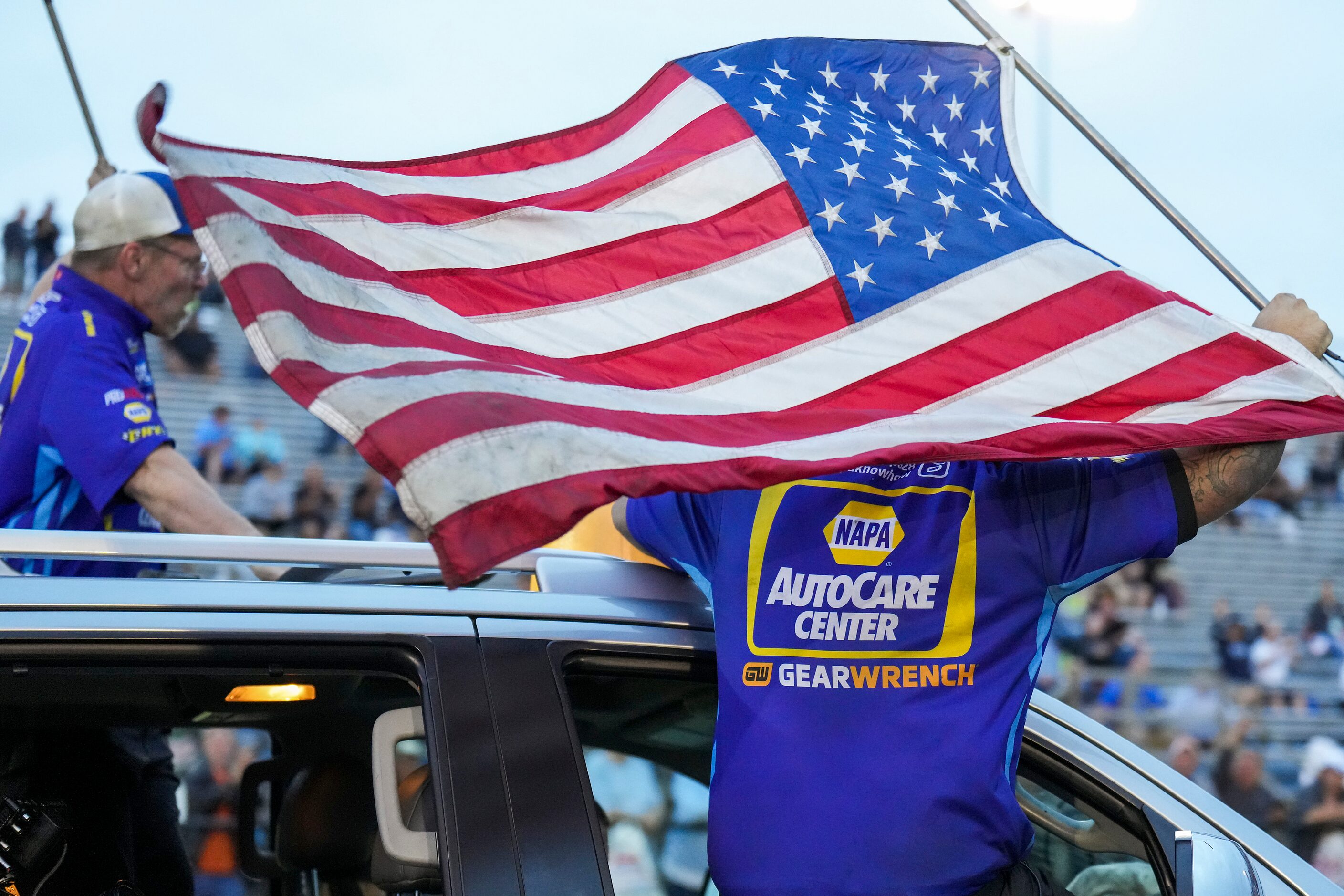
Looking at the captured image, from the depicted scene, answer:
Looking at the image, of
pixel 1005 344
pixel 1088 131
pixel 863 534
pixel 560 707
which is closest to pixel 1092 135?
pixel 1088 131

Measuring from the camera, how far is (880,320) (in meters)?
2.46

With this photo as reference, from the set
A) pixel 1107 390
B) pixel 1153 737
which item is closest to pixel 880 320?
pixel 1107 390

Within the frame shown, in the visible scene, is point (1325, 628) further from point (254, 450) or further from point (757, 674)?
point (757, 674)

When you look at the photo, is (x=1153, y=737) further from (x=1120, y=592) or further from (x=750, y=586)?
(x=750, y=586)

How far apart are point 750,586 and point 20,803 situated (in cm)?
142

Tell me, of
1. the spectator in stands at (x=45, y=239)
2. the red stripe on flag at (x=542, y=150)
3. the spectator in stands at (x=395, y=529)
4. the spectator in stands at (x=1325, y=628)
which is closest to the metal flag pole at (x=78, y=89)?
the red stripe on flag at (x=542, y=150)

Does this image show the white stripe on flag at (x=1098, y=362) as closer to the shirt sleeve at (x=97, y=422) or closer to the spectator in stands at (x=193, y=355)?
the shirt sleeve at (x=97, y=422)

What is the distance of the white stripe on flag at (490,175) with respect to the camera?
2166 mm

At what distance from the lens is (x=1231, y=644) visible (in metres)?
12.3

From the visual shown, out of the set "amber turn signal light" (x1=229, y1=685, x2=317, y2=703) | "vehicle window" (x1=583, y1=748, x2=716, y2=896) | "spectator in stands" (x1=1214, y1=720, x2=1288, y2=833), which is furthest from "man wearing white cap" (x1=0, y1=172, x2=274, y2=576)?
"spectator in stands" (x1=1214, y1=720, x2=1288, y2=833)

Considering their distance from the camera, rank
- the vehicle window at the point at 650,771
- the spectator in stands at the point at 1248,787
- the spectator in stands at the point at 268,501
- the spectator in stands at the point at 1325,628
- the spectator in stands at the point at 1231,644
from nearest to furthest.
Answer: the vehicle window at the point at 650,771
the spectator in stands at the point at 1248,787
the spectator in stands at the point at 268,501
the spectator in stands at the point at 1231,644
the spectator in stands at the point at 1325,628

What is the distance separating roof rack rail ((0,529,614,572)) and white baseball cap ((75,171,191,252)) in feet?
3.17

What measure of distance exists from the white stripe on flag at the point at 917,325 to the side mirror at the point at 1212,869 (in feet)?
3.14

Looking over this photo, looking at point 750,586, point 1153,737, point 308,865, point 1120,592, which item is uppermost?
point 750,586
